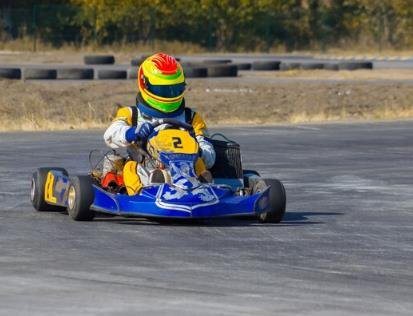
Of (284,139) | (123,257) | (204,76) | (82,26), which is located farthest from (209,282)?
(82,26)

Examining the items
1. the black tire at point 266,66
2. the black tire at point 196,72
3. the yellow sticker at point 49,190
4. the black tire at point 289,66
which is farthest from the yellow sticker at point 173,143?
the black tire at point 289,66

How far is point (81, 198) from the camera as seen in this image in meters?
10.5

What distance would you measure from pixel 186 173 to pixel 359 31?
171 ft

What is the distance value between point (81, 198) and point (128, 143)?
73cm

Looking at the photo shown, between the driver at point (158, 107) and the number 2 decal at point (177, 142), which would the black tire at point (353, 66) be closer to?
the driver at point (158, 107)

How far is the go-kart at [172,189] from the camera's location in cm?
1027

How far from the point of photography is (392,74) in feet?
124

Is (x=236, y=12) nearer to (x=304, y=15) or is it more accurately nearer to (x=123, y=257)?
(x=304, y=15)

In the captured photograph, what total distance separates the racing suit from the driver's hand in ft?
0.19

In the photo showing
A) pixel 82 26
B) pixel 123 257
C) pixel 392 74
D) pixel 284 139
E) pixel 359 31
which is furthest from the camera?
pixel 359 31

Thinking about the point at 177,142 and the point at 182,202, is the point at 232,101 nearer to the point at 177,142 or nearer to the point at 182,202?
the point at 177,142

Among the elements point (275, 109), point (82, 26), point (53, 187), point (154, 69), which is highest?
point (154, 69)

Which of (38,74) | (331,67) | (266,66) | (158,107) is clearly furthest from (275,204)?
(331,67)

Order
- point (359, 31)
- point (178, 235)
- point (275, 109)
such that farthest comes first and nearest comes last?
point (359, 31)
point (275, 109)
point (178, 235)
